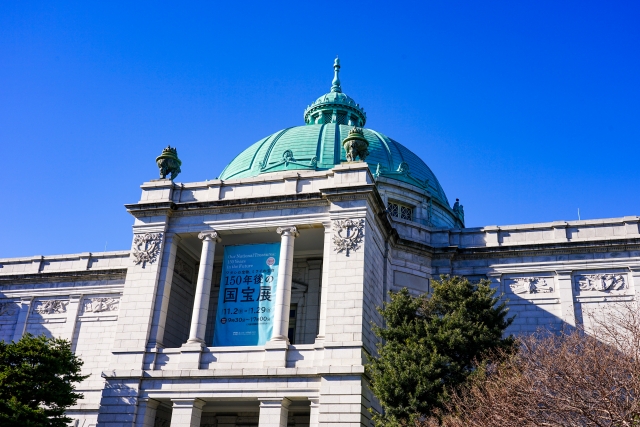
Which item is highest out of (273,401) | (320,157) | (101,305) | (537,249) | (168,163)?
(320,157)

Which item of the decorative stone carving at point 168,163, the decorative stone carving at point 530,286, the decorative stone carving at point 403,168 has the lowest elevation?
the decorative stone carving at point 530,286

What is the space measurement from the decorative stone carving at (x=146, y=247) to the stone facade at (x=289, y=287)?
2.4 inches

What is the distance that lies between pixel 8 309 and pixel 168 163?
46.3 feet

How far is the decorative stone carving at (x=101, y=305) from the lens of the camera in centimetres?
3534

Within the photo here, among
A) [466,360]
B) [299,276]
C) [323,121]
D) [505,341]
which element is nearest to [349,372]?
[466,360]

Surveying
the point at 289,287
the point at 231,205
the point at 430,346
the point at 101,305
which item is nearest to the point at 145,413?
the point at 289,287

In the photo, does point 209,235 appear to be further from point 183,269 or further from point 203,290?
point 183,269

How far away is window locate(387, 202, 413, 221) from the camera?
131ft

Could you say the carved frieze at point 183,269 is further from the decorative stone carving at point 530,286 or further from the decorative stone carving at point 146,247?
the decorative stone carving at point 530,286

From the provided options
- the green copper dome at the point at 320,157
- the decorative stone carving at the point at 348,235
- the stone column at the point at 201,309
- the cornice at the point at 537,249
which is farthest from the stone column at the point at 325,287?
the green copper dome at the point at 320,157

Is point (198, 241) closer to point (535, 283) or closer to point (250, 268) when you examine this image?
point (250, 268)

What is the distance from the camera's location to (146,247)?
2928 cm

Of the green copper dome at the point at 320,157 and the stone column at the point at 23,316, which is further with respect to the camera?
the green copper dome at the point at 320,157

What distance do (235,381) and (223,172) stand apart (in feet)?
72.5
